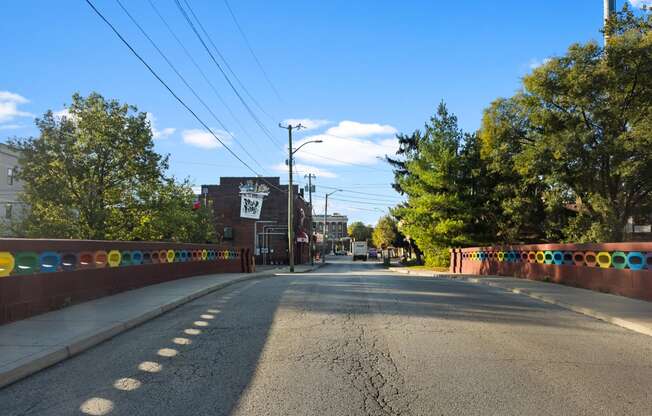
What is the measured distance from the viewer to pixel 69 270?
1105 centimetres

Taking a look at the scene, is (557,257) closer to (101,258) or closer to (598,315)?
(598,315)

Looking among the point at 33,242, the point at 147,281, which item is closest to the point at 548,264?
the point at 147,281

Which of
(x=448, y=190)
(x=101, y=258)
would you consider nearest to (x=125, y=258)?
(x=101, y=258)

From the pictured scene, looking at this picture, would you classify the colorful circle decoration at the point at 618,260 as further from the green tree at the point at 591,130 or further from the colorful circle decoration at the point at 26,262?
the colorful circle decoration at the point at 26,262

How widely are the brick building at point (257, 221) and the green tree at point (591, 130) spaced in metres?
38.2

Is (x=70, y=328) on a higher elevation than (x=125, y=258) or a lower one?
lower

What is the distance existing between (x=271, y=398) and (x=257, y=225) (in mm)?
58714

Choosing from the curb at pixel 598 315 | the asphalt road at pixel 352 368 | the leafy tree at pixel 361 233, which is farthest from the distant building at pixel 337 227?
the asphalt road at pixel 352 368

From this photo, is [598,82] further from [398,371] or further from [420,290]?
[398,371]

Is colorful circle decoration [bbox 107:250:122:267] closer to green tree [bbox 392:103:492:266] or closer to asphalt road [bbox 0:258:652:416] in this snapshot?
asphalt road [bbox 0:258:652:416]

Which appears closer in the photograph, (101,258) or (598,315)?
(598,315)

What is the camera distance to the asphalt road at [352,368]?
5.22 metres

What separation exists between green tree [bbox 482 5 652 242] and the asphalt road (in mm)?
14027

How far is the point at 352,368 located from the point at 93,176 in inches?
819
